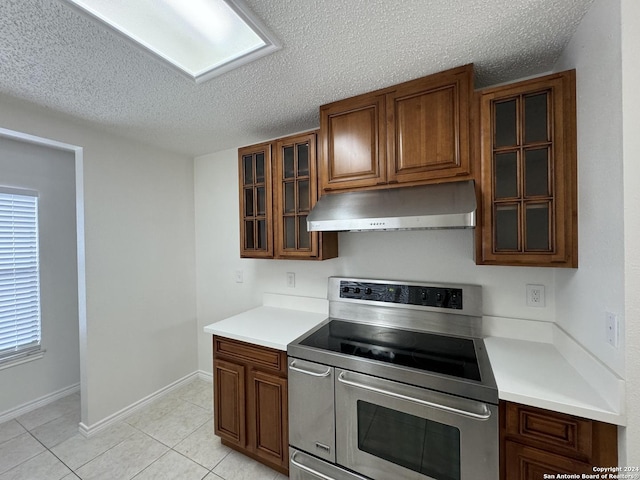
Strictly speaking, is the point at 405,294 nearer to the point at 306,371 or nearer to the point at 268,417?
the point at 306,371

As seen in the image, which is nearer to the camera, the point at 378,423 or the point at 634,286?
the point at 634,286

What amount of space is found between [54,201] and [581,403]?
401cm

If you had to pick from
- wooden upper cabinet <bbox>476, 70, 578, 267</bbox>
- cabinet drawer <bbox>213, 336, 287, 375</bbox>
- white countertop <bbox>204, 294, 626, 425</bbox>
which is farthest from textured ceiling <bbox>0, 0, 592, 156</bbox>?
cabinet drawer <bbox>213, 336, 287, 375</bbox>

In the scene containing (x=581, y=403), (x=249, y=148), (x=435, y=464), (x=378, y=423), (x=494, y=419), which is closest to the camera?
(x=581, y=403)

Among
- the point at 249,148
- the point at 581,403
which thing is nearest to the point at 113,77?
the point at 249,148

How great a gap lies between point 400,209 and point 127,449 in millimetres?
2553

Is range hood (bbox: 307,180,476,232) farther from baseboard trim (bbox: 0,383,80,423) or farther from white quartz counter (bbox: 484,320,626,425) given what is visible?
baseboard trim (bbox: 0,383,80,423)

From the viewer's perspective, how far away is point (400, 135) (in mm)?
1590

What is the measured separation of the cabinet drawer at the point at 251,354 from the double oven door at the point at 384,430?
0.33 feet

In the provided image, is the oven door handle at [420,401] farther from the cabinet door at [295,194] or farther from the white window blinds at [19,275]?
the white window blinds at [19,275]

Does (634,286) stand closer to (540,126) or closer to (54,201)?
(540,126)

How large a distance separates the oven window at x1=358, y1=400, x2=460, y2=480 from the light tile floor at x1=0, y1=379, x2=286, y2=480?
2.62 feet

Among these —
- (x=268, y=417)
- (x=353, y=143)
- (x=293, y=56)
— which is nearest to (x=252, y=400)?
(x=268, y=417)

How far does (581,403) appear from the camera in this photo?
1.02 meters
